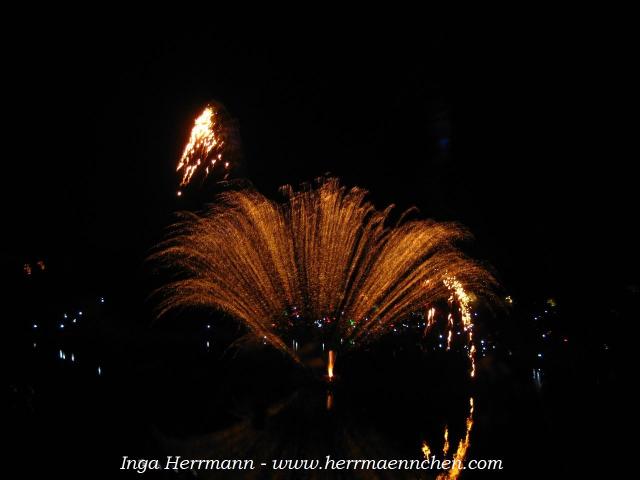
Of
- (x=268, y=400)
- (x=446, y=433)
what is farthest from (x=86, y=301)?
(x=446, y=433)

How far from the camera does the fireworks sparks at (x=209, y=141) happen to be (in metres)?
9.84

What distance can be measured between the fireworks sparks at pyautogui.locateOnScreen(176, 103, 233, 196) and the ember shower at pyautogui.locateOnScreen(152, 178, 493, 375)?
117cm

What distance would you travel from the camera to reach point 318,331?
9352mm

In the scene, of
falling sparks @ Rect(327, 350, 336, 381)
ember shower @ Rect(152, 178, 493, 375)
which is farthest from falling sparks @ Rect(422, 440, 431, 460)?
ember shower @ Rect(152, 178, 493, 375)

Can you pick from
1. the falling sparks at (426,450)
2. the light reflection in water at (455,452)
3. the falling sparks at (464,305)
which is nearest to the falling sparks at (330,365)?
the light reflection in water at (455,452)

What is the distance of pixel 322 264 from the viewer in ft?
29.8

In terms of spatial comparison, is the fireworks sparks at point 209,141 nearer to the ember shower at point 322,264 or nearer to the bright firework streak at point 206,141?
the bright firework streak at point 206,141

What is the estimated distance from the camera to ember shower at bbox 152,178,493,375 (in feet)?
29.2

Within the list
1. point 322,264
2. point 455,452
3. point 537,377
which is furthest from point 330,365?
point 537,377

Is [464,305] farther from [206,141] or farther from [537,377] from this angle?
[206,141]

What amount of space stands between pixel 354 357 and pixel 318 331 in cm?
103

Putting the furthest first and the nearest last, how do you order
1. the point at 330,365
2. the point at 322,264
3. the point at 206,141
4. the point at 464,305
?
the point at 206,141
the point at 464,305
the point at 322,264
the point at 330,365

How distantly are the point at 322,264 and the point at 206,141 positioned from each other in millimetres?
3583

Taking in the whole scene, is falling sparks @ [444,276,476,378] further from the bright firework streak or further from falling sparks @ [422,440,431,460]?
the bright firework streak
